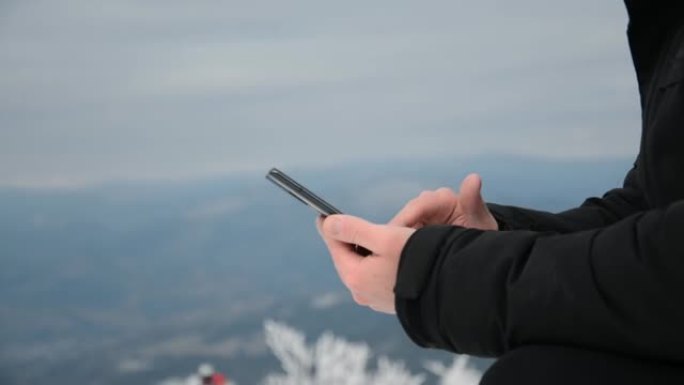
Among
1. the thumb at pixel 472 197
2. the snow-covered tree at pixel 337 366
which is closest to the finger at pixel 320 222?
the thumb at pixel 472 197

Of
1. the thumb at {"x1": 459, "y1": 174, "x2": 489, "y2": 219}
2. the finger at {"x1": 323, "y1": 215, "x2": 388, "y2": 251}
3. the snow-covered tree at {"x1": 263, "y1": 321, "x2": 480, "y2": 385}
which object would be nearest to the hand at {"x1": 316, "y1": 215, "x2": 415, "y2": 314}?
the finger at {"x1": 323, "y1": 215, "x2": 388, "y2": 251}

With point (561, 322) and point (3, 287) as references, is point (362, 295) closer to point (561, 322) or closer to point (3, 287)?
point (561, 322)

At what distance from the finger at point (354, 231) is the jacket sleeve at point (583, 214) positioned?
0.60 ft

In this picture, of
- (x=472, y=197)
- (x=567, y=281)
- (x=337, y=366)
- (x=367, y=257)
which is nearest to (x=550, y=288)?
(x=567, y=281)

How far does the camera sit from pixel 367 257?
56cm

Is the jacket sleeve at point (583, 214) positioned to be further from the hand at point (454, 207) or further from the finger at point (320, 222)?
the finger at point (320, 222)

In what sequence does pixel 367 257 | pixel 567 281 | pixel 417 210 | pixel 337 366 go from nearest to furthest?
pixel 567 281 → pixel 367 257 → pixel 417 210 → pixel 337 366

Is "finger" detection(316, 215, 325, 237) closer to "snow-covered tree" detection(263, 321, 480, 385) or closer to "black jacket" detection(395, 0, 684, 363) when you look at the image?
"black jacket" detection(395, 0, 684, 363)

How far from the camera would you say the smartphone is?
0.65 m

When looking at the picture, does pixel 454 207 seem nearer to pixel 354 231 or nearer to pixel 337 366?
pixel 354 231

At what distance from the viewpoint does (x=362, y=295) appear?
59 cm

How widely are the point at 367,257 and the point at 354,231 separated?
0.02m

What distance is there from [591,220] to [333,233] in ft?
0.84

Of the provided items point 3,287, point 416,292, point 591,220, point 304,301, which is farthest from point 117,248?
point 416,292
